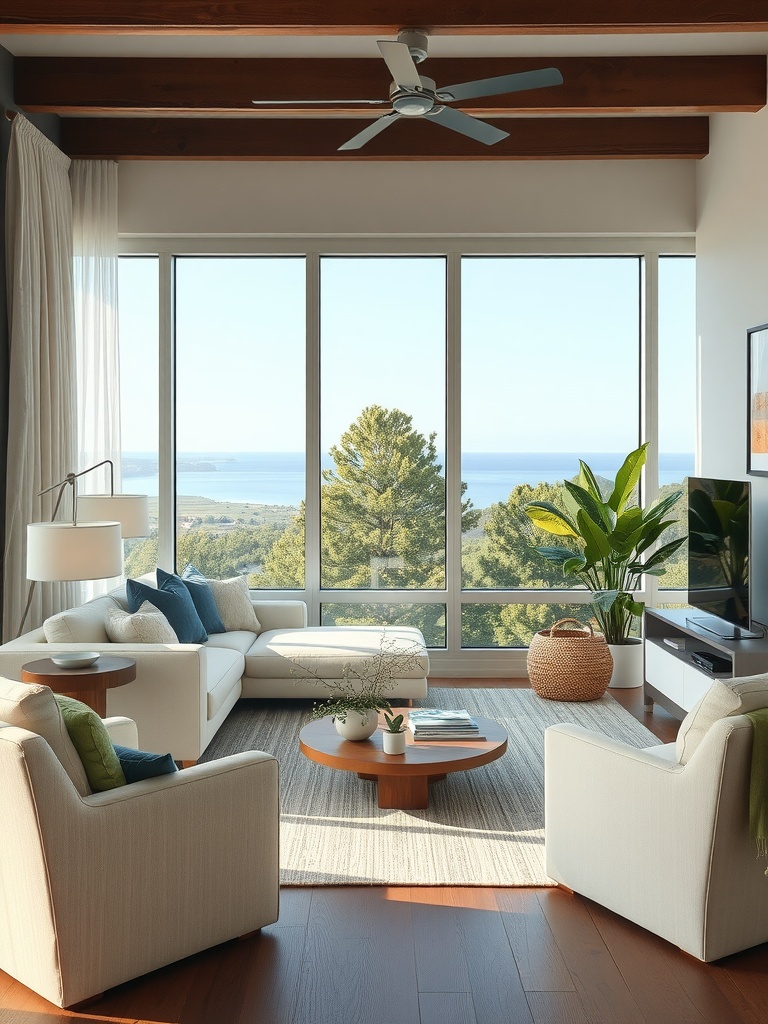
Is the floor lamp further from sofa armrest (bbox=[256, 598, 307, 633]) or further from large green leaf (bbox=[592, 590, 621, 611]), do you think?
large green leaf (bbox=[592, 590, 621, 611])

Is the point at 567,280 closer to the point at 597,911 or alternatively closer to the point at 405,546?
the point at 405,546

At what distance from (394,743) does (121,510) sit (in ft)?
6.86

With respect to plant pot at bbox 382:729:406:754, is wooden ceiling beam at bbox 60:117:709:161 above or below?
above

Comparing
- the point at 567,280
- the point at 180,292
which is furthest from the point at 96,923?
the point at 567,280

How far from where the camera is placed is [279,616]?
231 inches

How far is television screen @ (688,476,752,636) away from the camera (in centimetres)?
464

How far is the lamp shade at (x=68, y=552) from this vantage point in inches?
140

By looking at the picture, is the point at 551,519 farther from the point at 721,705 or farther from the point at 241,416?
the point at 721,705

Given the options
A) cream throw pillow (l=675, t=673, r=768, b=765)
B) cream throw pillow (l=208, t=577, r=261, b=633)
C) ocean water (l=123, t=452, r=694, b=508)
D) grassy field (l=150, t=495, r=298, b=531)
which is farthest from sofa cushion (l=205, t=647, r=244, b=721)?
cream throw pillow (l=675, t=673, r=768, b=765)

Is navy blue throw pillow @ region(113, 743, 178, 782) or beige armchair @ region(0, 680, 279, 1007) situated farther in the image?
navy blue throw pillow @ region(113, 743, 178, 782)

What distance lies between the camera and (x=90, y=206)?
5910mm

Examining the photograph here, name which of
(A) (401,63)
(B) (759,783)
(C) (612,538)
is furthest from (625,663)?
(A) (401,63)

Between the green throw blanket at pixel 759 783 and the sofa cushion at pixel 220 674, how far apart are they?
254 centimetres

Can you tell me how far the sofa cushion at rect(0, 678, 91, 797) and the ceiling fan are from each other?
2388 mm
